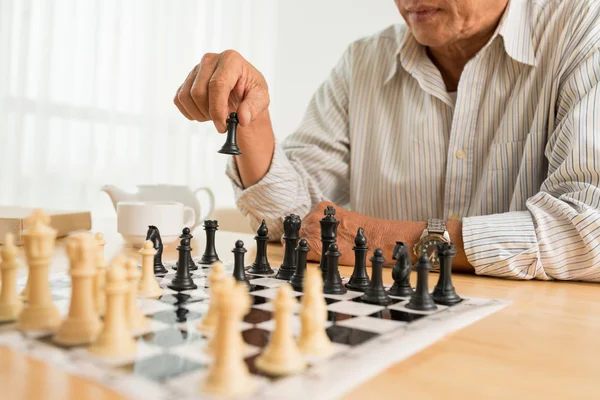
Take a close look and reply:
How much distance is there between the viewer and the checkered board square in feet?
1.85

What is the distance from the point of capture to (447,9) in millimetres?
1776

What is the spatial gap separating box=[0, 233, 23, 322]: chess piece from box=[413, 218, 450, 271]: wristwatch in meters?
0.92

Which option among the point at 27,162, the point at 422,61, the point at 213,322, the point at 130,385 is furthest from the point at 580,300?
the point at 27,162

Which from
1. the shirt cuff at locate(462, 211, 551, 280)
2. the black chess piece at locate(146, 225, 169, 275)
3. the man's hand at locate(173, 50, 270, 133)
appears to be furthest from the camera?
the man's hand at locate(173, 50, 270, 133)

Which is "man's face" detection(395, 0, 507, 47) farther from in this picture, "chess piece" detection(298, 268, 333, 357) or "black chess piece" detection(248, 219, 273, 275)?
"chess piece" detection(298, 268, 333, 357)

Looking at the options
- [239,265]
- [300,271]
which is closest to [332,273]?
[300,271]

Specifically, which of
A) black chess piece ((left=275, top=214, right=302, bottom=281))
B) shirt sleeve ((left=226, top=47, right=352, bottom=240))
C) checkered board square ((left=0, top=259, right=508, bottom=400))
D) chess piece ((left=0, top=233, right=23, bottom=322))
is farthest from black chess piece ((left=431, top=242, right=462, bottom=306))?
shirt sleeve ((left=226, top=47, right=352, bottom=240))

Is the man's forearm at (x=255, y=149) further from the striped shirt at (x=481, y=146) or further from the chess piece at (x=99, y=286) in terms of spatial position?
the chess piece at (x=99, y=286)

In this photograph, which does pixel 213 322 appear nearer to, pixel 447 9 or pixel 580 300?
pixel 580 300

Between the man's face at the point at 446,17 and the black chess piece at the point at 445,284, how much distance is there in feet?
3.33

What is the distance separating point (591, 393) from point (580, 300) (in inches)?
21.6

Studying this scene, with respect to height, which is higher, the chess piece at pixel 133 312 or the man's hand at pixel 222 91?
Answer: the man's hand at pixel 222 91

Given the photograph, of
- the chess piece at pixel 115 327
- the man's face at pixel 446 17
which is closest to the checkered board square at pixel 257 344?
the chess piece at pixel 115 327

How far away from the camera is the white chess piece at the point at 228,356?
539mm
